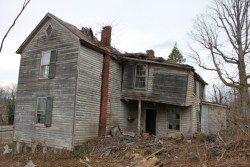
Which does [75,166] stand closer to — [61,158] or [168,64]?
[61,158]

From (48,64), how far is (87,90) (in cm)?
329

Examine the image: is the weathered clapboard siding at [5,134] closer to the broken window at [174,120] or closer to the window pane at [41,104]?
the window pane at [41,104]

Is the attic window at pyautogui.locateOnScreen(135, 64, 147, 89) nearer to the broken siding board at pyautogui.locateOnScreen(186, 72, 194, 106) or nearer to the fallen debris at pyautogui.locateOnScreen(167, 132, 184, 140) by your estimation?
the broken siding board at pyautogui.locateOnScreen(186, 72, 194, 106)

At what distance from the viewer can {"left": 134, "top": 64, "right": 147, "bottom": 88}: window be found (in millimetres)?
19562

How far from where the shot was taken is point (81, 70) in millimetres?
16188

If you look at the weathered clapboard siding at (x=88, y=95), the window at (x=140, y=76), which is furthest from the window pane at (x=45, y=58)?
the window at (x=140, y=76)

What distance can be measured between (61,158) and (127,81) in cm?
751

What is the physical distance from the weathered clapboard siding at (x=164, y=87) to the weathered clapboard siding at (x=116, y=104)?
71 cm

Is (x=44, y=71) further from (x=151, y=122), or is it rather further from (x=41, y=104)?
(x=151, y=122)

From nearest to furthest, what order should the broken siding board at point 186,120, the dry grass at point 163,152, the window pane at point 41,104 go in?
the dry grass at point 163,152, the window pane at point 41,104, the broken siding board at point 186,120

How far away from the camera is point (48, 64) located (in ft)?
57.8

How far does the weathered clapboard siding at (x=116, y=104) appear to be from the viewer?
60.9 feet

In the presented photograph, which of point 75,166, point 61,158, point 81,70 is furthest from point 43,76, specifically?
point 75,166

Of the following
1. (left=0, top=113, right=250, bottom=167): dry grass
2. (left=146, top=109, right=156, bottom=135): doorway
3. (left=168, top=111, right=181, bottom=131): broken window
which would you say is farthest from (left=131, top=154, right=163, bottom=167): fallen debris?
(left=146, top=109, right=156, bottom=135): doorway
